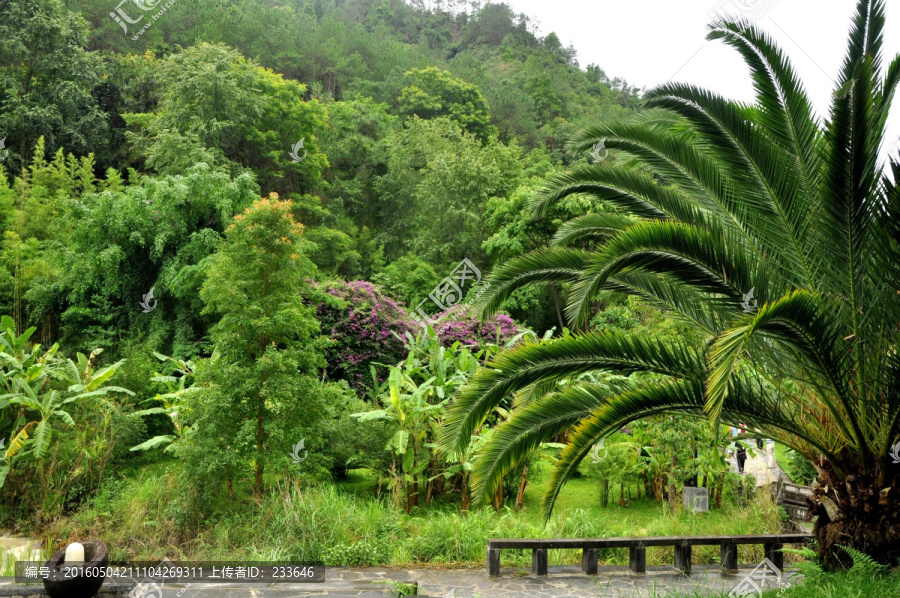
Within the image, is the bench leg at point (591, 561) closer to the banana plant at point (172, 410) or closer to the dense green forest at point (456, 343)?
the dense green forest at point (456, 343)

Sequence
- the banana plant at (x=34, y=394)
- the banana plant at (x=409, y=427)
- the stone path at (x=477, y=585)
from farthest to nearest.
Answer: the banana plant at (x=409, y=427) < the banana plant at (x=34, y=394) < the stone path at (x=477, y=585)

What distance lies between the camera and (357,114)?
30.8 meters

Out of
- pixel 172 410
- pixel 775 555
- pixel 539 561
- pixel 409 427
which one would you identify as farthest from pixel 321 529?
pixel 775 555

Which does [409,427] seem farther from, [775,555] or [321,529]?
[775,555]

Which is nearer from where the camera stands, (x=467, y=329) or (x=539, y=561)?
(x=539, y=561)

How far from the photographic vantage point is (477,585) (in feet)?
23.4

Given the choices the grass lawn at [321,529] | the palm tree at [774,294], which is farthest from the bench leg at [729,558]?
the palm tree at [774,294]

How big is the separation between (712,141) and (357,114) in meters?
26.4

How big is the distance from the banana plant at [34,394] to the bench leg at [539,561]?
696cm

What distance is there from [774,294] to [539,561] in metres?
3.98

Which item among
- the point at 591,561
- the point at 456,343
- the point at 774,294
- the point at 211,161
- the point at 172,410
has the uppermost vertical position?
the point at 211,161

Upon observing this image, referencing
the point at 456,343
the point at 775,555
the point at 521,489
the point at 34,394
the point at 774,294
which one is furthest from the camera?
the point at 456,343

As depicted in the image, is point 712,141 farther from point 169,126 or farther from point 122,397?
point 169,126

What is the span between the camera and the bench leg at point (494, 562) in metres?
7.32
